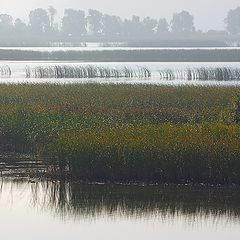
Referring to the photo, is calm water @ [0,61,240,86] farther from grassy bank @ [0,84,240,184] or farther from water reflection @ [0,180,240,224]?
water reflection @ [0,180,240,224]

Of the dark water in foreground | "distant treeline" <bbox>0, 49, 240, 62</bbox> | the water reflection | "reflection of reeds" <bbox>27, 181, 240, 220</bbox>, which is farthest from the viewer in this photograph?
"distant treeline" <bbox>0, 49, 240, 62</bbox>

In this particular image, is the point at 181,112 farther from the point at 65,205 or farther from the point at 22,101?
the point at 65,205

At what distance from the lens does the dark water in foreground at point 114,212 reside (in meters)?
18.9

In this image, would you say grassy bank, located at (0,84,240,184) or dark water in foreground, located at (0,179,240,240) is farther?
grassy bank, located at (0,84,240,184)

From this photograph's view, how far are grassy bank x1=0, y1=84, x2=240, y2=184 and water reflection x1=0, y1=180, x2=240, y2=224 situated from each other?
0.62 metres

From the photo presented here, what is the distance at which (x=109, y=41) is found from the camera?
195 meters

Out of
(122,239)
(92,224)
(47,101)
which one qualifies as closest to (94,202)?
(92,224)

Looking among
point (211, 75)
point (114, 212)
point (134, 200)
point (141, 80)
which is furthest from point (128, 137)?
point (211, 75)

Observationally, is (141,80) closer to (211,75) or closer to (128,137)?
(211,75)

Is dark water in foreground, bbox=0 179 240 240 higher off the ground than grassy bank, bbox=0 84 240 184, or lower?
lower

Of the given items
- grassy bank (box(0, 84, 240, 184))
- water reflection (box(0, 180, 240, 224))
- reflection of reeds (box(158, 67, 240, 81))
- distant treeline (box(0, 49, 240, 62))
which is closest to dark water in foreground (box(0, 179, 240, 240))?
water reflection (box(0, 180, 240, 224))

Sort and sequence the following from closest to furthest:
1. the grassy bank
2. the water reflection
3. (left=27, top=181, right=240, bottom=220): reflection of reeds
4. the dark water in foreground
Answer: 1. the dark water in foreground
2. the water reflection
3. (left=27, top=181, right=240, bottom=220): reflection of reeds
4. the grassy bank

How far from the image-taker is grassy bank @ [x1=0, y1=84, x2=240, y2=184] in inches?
916

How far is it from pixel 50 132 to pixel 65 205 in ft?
21.6
